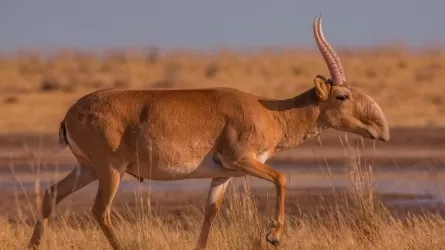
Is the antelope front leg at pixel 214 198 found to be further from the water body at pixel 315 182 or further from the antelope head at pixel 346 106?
the water body at pixel 315 182

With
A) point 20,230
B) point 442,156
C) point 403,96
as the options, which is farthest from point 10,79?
point 20,230

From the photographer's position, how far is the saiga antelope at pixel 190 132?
479 inches

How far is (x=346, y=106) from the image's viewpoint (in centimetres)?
1270

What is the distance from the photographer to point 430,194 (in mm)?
18250

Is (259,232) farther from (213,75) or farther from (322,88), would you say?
(213,75)

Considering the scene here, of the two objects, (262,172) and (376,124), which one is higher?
(376,124)

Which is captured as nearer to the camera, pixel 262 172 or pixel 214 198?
pixel 262 172

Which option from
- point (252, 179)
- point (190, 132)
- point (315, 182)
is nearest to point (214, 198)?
point (190, 132)

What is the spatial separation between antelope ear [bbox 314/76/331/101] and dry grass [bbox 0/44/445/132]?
Answer: 1723 centimetres

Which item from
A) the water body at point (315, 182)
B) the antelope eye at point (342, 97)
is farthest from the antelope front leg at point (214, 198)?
the water body at point (315, 182)

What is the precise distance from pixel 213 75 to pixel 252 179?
2529cm

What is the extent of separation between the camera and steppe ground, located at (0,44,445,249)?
504 inches

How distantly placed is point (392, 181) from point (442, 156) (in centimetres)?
381

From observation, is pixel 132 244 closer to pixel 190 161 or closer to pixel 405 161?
pixel 190 161
